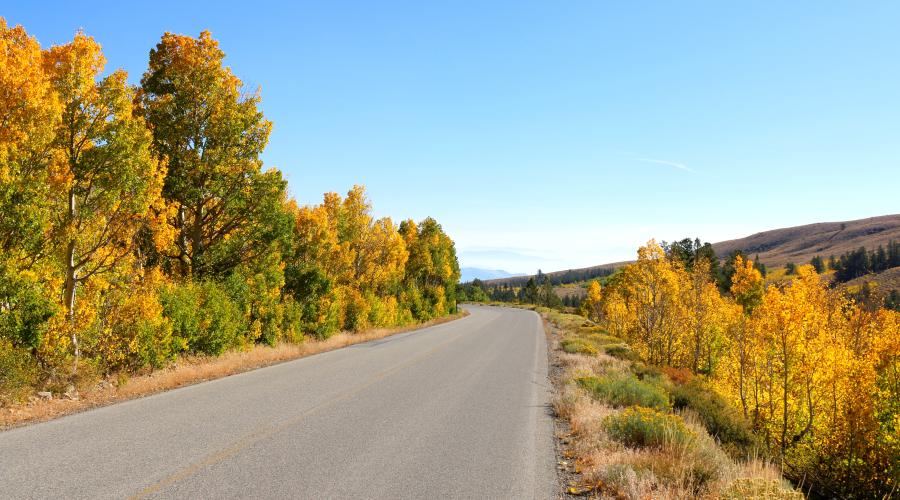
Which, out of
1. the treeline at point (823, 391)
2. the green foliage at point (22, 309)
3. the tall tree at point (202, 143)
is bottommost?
the treeline at point (823, 391)

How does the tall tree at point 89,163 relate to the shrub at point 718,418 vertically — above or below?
above

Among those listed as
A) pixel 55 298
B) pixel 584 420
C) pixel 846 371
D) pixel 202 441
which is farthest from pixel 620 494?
pixel 846 371

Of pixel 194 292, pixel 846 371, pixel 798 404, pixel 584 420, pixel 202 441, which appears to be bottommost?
pixel 798 404

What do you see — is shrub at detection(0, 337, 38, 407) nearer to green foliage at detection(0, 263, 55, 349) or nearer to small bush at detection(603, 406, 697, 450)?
green foliage at detection(0, 263, 55, 349)

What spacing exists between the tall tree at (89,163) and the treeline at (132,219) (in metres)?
0.03

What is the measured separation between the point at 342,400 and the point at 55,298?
6.51m

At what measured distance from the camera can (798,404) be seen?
66.2ft

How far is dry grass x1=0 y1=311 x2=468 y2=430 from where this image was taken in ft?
28.7

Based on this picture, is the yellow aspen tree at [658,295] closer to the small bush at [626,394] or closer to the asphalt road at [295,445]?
the small bush at [626,394]

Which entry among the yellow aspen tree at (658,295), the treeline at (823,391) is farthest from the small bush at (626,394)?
the yellow aspen tree at (658,295)

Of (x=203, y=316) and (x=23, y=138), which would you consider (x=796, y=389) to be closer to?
(x=203, y=316)

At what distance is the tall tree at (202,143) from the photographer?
657 inches

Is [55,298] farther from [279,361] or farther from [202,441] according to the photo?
[279,361]

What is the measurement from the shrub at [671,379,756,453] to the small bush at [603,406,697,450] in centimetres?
358
